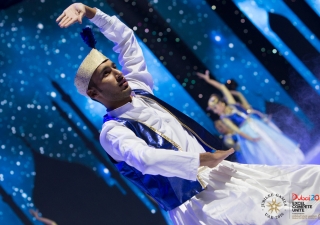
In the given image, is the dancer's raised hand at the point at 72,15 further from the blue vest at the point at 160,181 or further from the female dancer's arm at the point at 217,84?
the female dancer's arm at the point at 217,84

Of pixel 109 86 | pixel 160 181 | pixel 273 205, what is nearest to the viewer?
pixel 273 205

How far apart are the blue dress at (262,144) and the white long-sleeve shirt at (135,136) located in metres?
2.58

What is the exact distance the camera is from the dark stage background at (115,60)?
483cm

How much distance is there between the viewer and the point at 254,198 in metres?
2.26

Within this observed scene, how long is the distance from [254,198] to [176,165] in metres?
0.48

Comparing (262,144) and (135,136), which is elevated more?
(135,136)

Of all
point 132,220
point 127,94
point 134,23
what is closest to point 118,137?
point 127,94

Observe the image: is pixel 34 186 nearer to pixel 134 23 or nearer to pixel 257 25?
pixel 134 23

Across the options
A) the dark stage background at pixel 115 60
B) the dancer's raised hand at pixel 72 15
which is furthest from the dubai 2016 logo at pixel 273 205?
the dark stage background at pixel 115 60

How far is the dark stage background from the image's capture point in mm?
4832

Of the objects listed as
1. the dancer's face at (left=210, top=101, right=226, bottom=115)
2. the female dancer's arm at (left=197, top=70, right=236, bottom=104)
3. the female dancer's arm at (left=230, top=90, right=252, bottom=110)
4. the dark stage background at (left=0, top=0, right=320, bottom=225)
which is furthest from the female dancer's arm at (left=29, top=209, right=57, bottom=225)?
the female dancer's arm at (left=230, top=90, right=252, bottom=110)

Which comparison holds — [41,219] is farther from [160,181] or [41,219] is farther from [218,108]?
[160,181]

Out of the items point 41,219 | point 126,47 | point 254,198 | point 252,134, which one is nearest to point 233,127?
point 252,134

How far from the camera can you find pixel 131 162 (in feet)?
6.92
